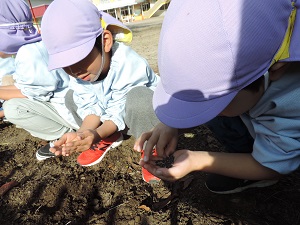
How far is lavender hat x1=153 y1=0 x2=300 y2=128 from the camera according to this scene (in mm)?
710

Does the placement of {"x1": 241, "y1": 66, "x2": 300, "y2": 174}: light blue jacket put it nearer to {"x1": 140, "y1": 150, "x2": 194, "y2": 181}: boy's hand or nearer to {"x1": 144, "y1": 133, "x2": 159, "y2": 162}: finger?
{"x1": 140, "y1": 150, "x2": 194, "y2": 181}: boy's hand

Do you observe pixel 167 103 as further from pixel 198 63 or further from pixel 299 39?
pixel 299 39

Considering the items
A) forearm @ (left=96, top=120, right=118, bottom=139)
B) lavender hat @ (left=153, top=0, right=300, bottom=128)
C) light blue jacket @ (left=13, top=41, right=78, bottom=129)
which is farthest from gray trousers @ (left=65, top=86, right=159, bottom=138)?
lavender hat @ (left=153, top=0, right=300, bottom=128)

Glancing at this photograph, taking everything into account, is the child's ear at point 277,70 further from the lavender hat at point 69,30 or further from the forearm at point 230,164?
the lavender hat at point 69,30

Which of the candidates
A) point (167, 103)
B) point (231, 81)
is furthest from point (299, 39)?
point (167, 103)

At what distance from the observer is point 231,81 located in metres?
0.79

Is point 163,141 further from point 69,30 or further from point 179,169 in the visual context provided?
point 69,30

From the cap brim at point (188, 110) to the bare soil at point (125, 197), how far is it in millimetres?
715

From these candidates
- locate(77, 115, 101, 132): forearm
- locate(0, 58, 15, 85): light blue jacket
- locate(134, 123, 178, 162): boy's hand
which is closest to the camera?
locate(134, 123, 178, 162): boy's hand

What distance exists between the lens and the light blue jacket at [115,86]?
1.81m

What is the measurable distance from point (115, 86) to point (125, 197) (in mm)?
810

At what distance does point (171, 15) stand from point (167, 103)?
0.33 metres

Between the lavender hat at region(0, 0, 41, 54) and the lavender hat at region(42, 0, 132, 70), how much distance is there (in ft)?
2.61

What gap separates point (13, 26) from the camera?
2164 millimetres
